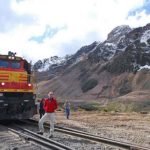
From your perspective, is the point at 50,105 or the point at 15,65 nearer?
the point at 50,105

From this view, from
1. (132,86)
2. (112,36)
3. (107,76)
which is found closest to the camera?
(132,86)

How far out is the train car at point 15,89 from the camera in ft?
71.1

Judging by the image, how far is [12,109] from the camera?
71.7 ft

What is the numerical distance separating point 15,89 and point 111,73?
228 feet

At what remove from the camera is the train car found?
71.1 ft

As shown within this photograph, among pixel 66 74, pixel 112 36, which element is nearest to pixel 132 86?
pixel 66 74

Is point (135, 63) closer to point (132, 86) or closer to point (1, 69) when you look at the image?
→ point (132, 86)

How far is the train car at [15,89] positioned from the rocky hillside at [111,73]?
4463 cm

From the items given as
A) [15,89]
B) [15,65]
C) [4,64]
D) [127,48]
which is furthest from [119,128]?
[127,48]

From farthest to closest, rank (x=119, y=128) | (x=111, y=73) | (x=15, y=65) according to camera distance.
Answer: (x=111, y=73) < (x=15, y=65) < (x=119, y=128)

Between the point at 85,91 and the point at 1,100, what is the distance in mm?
69312

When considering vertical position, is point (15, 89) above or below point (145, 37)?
below

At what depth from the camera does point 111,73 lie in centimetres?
9056

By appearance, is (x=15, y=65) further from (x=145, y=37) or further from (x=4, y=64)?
(x=145, y=37)
